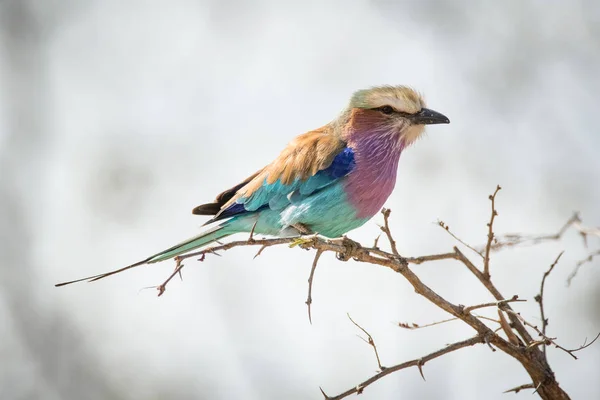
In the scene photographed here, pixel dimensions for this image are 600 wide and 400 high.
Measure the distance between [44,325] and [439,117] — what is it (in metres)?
3.62

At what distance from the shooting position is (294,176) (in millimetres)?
4320

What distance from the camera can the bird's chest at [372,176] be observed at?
13.5ft

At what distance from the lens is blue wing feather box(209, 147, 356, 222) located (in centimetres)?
419

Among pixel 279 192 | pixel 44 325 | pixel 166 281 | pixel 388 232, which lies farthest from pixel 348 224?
pixel 44 325

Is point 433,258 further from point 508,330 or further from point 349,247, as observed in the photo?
point 349,247

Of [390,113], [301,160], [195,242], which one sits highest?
[390,113]

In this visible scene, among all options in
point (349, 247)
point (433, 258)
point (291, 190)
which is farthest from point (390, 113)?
point (433, 258)

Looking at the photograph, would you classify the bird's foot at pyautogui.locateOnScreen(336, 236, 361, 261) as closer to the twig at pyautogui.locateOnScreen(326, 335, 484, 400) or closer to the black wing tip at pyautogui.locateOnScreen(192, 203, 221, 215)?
the twig at pyautogui.locateOnScreen(326, 335, 484, 400)

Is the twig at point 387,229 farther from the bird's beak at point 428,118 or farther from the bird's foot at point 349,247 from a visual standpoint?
the bird's beak at point 428,118

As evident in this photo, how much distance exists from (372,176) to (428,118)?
534 mm

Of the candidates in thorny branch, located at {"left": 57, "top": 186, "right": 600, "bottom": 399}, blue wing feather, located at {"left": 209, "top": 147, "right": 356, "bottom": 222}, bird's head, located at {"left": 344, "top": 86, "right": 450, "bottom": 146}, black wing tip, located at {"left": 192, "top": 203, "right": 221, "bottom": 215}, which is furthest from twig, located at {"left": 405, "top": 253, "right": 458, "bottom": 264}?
black wing tip, located at {"left": 192, "top": 203, "right": 221, "bottom": 215}

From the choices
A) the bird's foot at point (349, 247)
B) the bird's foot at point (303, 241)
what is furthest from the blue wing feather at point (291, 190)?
the bird's foot at point (303, 241)

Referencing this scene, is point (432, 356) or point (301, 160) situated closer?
point (432, 356)

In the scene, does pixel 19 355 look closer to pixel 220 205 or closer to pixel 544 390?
pixel 220 205
